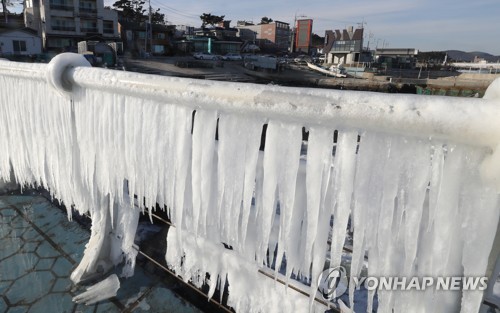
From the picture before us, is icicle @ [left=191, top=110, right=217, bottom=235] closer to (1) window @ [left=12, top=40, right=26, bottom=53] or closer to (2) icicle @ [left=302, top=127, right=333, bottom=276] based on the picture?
(2) icicle @ [left=302, top=127, right=333, bottom=276]

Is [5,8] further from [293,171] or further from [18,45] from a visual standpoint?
[293,171]

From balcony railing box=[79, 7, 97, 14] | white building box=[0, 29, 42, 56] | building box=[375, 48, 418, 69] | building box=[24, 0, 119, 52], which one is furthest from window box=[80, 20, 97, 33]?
building box=[375, 48, 418, 69]

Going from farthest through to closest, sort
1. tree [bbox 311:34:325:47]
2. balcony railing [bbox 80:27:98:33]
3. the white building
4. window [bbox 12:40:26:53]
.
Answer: tree [bbox 311:34:325:47] < balcony railing [bbox 80:27:98:33] < window [bbox 12:40:26:53] < the white building

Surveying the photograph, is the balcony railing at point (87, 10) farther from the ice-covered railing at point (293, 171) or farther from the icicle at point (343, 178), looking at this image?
the icicle at point (343, 178)

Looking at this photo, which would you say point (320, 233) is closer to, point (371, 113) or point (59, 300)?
point (371, 113)

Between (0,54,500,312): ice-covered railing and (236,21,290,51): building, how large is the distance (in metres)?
75.5

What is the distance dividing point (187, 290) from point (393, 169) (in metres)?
2.33

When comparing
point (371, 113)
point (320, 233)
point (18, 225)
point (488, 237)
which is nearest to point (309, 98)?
point (371, 113)

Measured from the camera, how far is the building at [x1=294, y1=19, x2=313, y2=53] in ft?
237

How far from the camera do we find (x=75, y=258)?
3.09 m

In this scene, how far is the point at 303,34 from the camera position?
7350 centimetres

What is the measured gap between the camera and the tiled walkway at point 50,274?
2.54 meters

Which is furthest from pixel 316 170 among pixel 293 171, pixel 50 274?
pixel 50 274

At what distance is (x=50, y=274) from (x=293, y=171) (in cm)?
285
